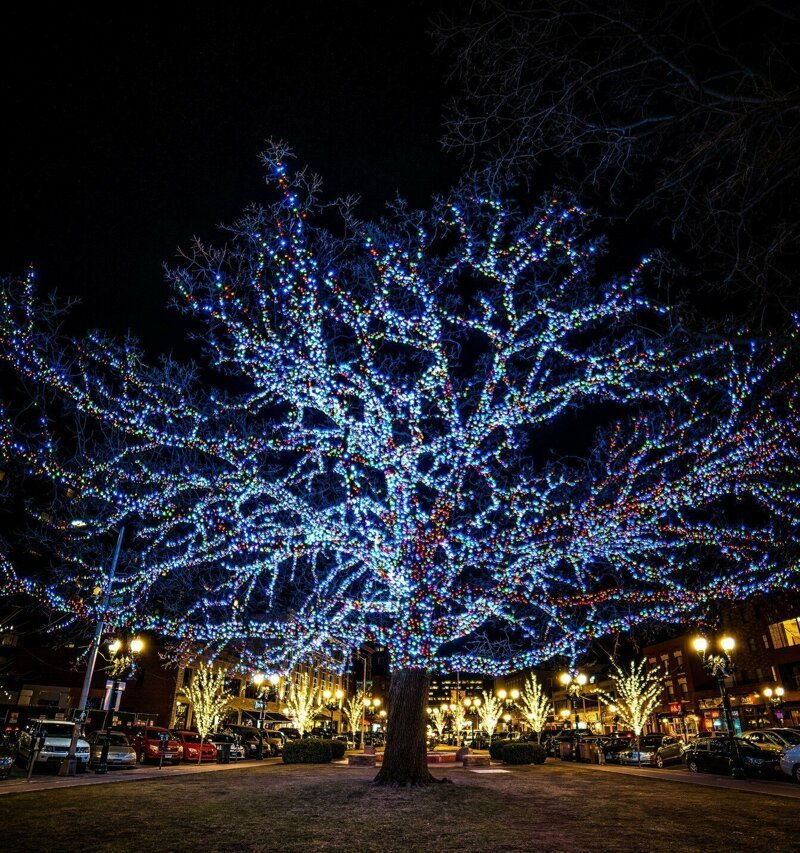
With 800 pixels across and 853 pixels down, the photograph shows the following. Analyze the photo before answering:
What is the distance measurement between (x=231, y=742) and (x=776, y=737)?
958 inches

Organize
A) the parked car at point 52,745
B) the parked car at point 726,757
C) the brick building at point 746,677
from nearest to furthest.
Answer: the parked car at point 52,745
the parked car at point 726,757
the brick building at point 746,677

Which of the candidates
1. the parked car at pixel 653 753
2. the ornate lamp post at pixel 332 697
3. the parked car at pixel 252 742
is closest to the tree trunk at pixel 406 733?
the parked car at pixel 653 753

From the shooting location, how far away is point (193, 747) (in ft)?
91.8

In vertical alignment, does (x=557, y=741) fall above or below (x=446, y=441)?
below

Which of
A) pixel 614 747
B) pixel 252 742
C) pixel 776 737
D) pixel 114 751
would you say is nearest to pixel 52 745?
pixel 114 751

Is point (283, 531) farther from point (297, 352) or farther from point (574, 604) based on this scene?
point (574, 604)

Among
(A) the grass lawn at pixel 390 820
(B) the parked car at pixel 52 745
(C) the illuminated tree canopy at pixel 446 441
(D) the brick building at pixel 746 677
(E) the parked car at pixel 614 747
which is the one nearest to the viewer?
(A) the grass lawn at pixel 390 820

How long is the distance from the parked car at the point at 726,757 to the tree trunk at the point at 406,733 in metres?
12.0

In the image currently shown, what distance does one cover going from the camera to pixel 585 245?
11.9 meters

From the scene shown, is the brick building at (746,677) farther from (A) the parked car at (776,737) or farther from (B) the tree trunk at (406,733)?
(B) the tree trunk at (406,733)

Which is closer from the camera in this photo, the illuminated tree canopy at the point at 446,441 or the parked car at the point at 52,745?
the illuminated tree canopy at the point at 446,441

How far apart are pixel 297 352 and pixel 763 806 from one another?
11962 mm

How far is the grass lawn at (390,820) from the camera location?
21.5 ft

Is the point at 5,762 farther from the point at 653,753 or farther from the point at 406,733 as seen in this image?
the point at 653,753
